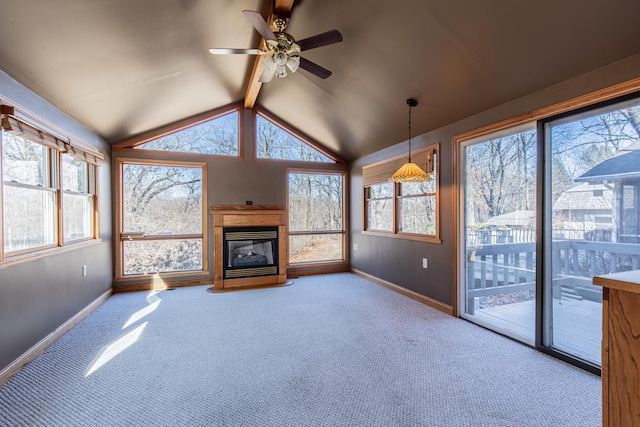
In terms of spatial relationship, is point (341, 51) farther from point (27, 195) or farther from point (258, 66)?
point (27, 195)

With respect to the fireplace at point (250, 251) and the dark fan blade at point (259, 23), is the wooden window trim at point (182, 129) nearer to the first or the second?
the fireplace at point (250, 251)

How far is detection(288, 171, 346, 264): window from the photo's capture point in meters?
5.70

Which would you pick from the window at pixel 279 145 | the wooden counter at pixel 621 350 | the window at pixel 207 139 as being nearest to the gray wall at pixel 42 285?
the window at pixel 207 139

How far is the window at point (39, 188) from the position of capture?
7.89 ft

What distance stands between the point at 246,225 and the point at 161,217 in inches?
55.0

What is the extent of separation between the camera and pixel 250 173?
5.32m

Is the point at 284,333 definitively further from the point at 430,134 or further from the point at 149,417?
the point at 430,134

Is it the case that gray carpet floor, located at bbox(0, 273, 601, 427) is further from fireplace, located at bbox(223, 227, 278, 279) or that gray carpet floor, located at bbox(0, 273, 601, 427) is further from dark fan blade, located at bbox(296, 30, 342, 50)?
dark fan blade, located at bbox(296, 30, 342, 50)

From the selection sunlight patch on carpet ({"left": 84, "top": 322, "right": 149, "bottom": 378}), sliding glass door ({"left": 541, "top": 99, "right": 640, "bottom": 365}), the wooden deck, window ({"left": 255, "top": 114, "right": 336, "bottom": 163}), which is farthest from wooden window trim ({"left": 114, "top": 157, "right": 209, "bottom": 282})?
sliding glass door ({"left": 541, "top": 99, "right": 640, "bottom": 365})

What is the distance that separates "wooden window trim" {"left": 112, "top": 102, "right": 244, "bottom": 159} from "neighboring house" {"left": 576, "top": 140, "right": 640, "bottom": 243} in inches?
188

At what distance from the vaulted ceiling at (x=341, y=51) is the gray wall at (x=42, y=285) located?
14cm

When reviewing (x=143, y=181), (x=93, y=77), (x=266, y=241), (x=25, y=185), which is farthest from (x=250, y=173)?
(x=25, y=185)

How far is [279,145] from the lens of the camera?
555 cm

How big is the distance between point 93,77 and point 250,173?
2.71 metres
